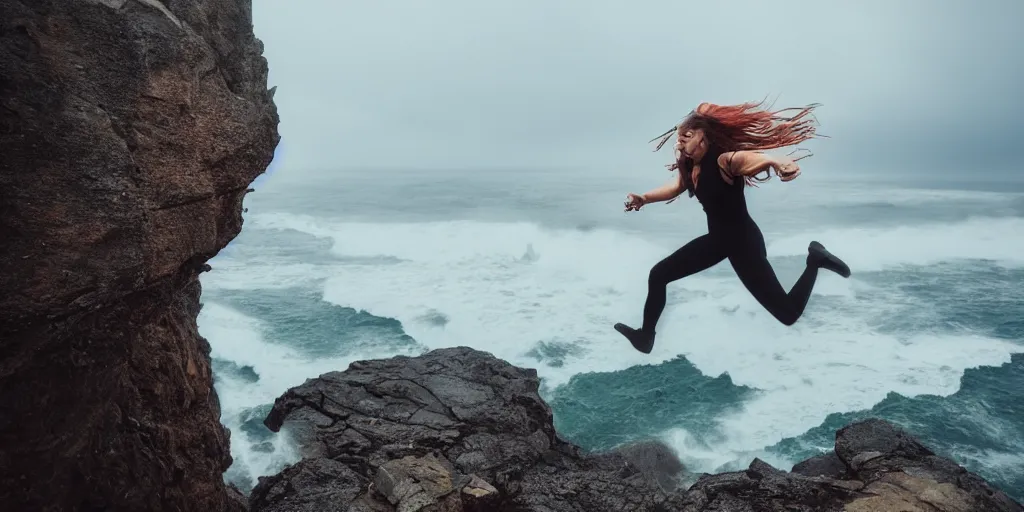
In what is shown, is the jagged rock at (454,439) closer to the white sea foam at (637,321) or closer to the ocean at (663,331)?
Answer: the ocean at (663,331)

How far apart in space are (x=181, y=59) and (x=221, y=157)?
77 cm

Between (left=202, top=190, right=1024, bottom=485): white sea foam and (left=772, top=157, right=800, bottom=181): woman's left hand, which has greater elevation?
(left=772, top=157, right=800, bottom=181): woman's left hand

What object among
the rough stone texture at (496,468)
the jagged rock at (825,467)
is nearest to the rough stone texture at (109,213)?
the rough stone texture at (496,468)

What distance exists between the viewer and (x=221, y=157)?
15.4ft

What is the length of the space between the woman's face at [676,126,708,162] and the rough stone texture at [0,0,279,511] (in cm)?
342

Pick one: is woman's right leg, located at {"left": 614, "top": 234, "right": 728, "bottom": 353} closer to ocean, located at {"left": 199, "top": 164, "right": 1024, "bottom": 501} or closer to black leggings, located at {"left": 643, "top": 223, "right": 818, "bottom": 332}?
black leggings, located at {"left": 643, "top": 223, "right": 818, "bottom": 332}

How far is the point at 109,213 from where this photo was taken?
3.65 m

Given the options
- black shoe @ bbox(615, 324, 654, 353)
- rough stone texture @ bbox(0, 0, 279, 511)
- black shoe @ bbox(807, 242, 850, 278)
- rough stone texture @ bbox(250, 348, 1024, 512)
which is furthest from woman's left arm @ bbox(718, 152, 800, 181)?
rough stone texture @ bbox(250, 348, 1024, 512)

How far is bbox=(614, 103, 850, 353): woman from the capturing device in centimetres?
355

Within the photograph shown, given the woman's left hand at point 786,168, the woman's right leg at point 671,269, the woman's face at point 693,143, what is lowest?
the woman's right leg at point 671,269

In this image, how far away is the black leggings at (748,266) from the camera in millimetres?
3834

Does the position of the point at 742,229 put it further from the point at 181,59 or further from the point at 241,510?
the point at 241,510

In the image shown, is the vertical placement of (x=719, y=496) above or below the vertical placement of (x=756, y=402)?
above

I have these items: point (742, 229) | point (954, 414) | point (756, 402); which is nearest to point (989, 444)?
point (954, 414)
